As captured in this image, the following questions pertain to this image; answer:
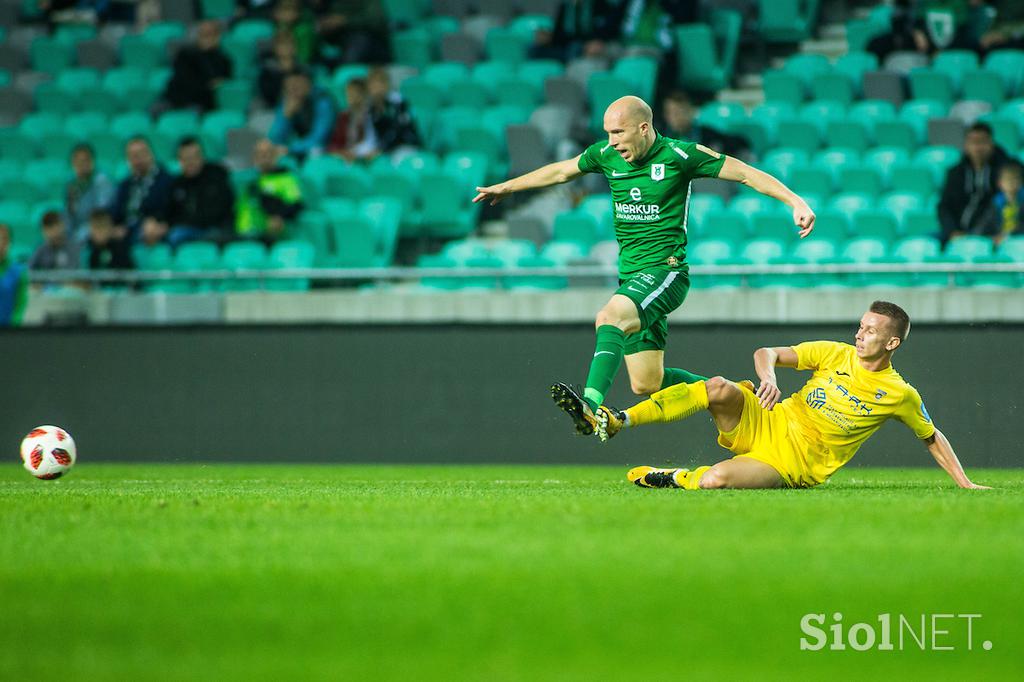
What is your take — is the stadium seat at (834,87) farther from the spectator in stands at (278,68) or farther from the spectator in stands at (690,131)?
the spectator in stands at (278,68)

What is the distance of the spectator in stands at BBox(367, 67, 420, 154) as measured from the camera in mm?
15734

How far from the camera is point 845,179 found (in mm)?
14180

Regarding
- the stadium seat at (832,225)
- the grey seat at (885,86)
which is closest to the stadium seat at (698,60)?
the grey seat at (885,86)

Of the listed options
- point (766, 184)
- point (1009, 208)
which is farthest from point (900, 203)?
point (766, 184)

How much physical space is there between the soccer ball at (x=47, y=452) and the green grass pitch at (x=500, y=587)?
7.16 feet

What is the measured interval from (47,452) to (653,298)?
4050 mm

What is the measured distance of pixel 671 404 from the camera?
25.4 ft

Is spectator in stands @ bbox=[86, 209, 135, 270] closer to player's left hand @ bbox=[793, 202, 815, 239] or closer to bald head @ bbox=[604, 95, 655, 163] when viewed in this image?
bald head @ bbox=[604, 95, 655, 163]

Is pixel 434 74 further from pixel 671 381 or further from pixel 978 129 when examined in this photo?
pixel 671 381

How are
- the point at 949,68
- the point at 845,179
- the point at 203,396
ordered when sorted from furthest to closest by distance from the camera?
the point at 949,68 → the point at 845,179 → the point at 203,396

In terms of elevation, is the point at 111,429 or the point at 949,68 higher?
the point at 949,68

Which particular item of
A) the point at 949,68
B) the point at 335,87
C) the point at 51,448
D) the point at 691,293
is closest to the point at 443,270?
the point at 691,293

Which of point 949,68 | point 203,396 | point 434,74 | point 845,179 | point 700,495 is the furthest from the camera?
point 434,74

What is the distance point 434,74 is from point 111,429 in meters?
6.39
